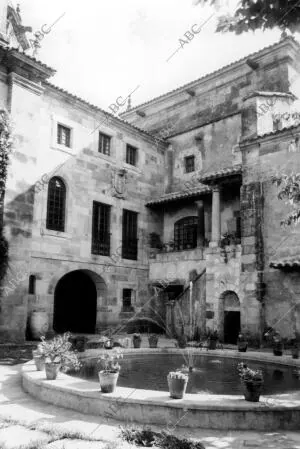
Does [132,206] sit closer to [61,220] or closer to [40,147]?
[61,220]

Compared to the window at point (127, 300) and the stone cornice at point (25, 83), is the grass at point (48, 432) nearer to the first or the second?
the stone cornice at point (25, 83)

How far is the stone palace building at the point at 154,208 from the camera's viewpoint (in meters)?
14.6

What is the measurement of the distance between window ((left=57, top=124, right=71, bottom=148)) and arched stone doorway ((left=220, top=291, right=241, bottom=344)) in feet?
30.5

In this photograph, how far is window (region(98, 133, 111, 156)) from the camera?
1930 centimetres

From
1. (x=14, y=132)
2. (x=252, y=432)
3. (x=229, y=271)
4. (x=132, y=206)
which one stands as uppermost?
(x=14, y=132)

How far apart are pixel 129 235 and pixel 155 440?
51.6 ft

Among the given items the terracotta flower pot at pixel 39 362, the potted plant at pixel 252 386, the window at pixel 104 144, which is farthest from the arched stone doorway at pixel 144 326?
the potted plant at pixel 252 386

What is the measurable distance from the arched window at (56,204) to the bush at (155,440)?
486 inches

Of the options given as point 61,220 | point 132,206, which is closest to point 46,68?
point 61,220

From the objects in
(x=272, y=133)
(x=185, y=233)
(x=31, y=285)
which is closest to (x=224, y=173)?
(x=272, y=133)

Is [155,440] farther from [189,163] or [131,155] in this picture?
[189,163]

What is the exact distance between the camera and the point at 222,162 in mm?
20516

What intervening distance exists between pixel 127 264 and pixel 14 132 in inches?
325

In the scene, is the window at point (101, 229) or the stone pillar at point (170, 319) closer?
the stone pillar at point (170, 319)
